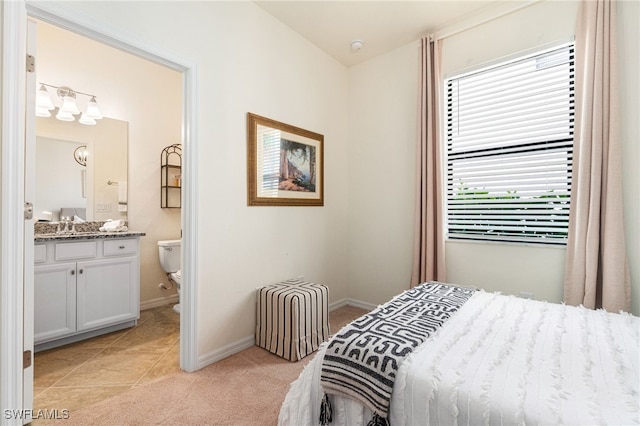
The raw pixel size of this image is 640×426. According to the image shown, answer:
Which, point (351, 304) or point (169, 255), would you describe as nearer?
point (169, 255)

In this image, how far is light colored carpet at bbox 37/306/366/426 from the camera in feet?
5.03

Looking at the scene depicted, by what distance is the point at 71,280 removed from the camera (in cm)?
234

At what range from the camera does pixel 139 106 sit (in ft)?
10.7

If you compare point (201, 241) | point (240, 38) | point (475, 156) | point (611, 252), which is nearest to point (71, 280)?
point (201, 241)

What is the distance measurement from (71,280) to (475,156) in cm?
361

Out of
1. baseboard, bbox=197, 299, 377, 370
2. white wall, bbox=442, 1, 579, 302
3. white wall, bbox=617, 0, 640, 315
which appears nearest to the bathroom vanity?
baseboard, bbox=197, 299, 377, 370

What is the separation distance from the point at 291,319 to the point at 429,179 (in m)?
1.74

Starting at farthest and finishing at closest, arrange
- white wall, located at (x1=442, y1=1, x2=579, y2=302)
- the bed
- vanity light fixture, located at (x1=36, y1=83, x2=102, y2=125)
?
vanity light fixture, located at (x1=36, y1=83, x2=102, y2=125) < white wall, located at (x1=442, y1=1, x2=579, y2=302) < the bed

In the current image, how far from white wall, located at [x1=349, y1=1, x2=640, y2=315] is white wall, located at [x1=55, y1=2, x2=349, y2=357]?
0.59m

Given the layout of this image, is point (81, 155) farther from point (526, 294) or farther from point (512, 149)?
point (526, 294)

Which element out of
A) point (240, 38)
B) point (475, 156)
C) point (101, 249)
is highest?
point (240, 38)

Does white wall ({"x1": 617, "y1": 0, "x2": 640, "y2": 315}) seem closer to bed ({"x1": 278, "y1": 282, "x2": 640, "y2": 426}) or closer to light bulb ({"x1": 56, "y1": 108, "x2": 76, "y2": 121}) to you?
bed ({"x1": 278, "y1": 282, "x2": 640, "y2": 426})

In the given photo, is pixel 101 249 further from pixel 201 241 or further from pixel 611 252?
pixel 611 252

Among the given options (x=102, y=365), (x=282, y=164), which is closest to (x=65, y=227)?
(x=102, y=365)
